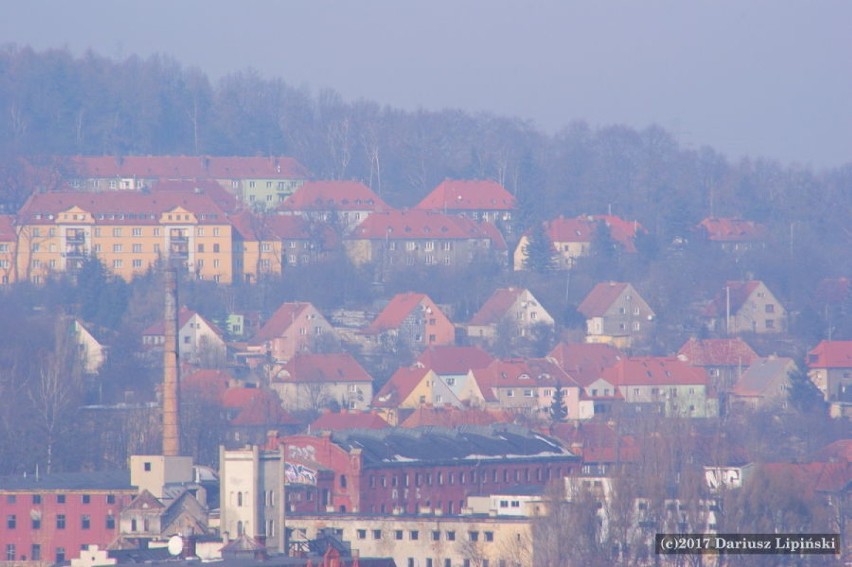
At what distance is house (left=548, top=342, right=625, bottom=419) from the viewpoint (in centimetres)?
6844

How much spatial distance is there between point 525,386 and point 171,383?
50.4 feet

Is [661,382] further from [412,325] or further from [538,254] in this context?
[538,254]

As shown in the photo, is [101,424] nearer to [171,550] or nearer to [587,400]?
[587,400]

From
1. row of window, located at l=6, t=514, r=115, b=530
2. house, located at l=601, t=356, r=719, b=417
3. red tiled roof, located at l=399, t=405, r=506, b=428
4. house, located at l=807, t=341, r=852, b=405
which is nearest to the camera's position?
row of window, located at l=6, t=514, r=115, b=530

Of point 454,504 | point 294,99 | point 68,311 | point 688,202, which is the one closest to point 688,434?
point 454,504

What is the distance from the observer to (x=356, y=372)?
68.8 metres

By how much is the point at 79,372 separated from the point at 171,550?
24.2m

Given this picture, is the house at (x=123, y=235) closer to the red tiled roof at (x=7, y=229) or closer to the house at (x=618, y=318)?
the red tiled roof at (x=7, y=229)

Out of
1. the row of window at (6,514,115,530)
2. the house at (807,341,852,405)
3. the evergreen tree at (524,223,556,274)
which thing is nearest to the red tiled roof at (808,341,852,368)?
the house at (807,341,852,405)

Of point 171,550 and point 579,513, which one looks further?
point 579,513

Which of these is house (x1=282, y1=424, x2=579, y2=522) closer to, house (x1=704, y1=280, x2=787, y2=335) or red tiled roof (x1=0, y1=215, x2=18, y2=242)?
house (x1=704, y1=280, x2=787, y2=335)

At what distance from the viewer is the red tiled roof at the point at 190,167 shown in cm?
9300

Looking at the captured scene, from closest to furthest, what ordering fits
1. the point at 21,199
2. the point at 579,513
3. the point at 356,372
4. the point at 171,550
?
the point at 171,550 < the point at 579,513 < the point at 356,372 < the point at 21,199

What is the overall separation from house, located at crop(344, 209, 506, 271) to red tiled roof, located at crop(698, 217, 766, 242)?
6975 mm
